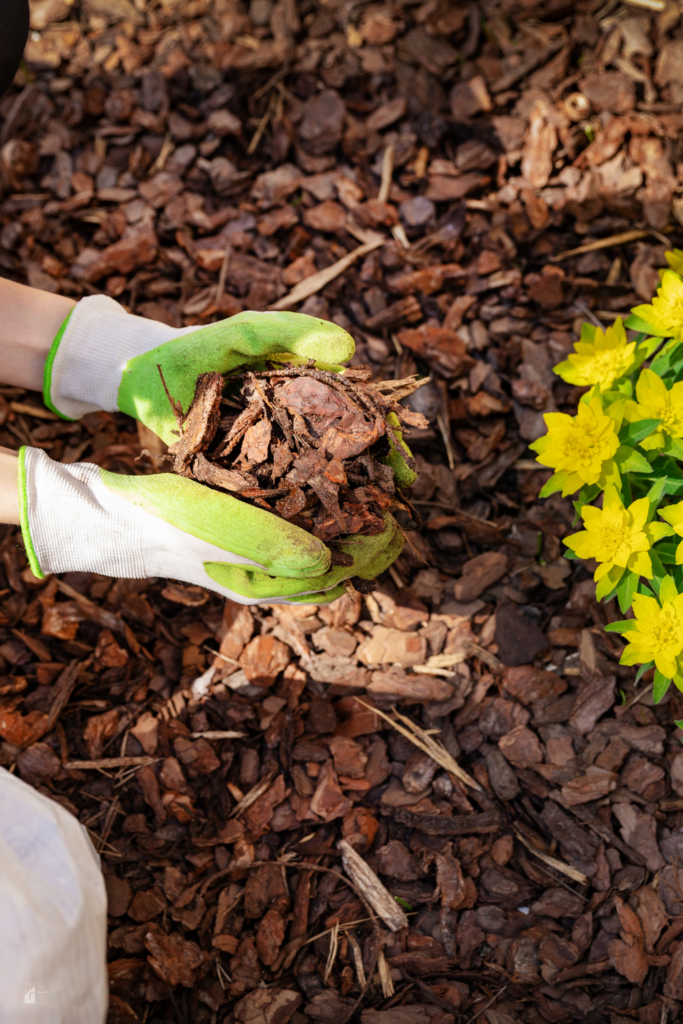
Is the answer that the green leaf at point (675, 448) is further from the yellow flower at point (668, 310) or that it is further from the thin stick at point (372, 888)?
the thin stick at point (372, 888)

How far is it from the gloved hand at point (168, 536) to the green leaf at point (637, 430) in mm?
631

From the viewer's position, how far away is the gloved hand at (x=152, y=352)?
1.75 meters

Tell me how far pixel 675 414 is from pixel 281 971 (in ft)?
5.76

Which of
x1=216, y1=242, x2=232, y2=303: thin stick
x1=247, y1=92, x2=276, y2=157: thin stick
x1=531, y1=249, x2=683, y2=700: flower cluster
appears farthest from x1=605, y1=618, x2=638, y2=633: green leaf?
x1=247, y1=92, x2=276, y2=157: thin stick

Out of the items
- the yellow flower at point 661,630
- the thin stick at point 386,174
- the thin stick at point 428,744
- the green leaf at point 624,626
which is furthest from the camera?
the thin stick at point 386,174

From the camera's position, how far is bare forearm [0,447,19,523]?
1.64 metres

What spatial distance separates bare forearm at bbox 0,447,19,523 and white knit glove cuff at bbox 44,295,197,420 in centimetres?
38

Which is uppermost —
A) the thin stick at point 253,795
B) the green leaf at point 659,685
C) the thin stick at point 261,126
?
the thin stick at point 261,126

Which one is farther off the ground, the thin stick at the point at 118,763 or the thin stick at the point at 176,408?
the thin stick at the point at 176,408

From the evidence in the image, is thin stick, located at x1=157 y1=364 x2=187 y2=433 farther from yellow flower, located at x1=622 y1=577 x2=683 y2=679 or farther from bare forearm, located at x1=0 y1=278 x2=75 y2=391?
yellow flower, located at x1=622 y1=577 x2=683 y2=679

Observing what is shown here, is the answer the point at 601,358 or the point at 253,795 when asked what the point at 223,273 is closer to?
the point at 601,358

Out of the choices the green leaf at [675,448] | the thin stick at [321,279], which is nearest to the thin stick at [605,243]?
the thin stick at [321,279]

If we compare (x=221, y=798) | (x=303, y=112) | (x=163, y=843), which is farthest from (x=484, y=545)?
(x=303, y=112)

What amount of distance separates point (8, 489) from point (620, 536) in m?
1.50
